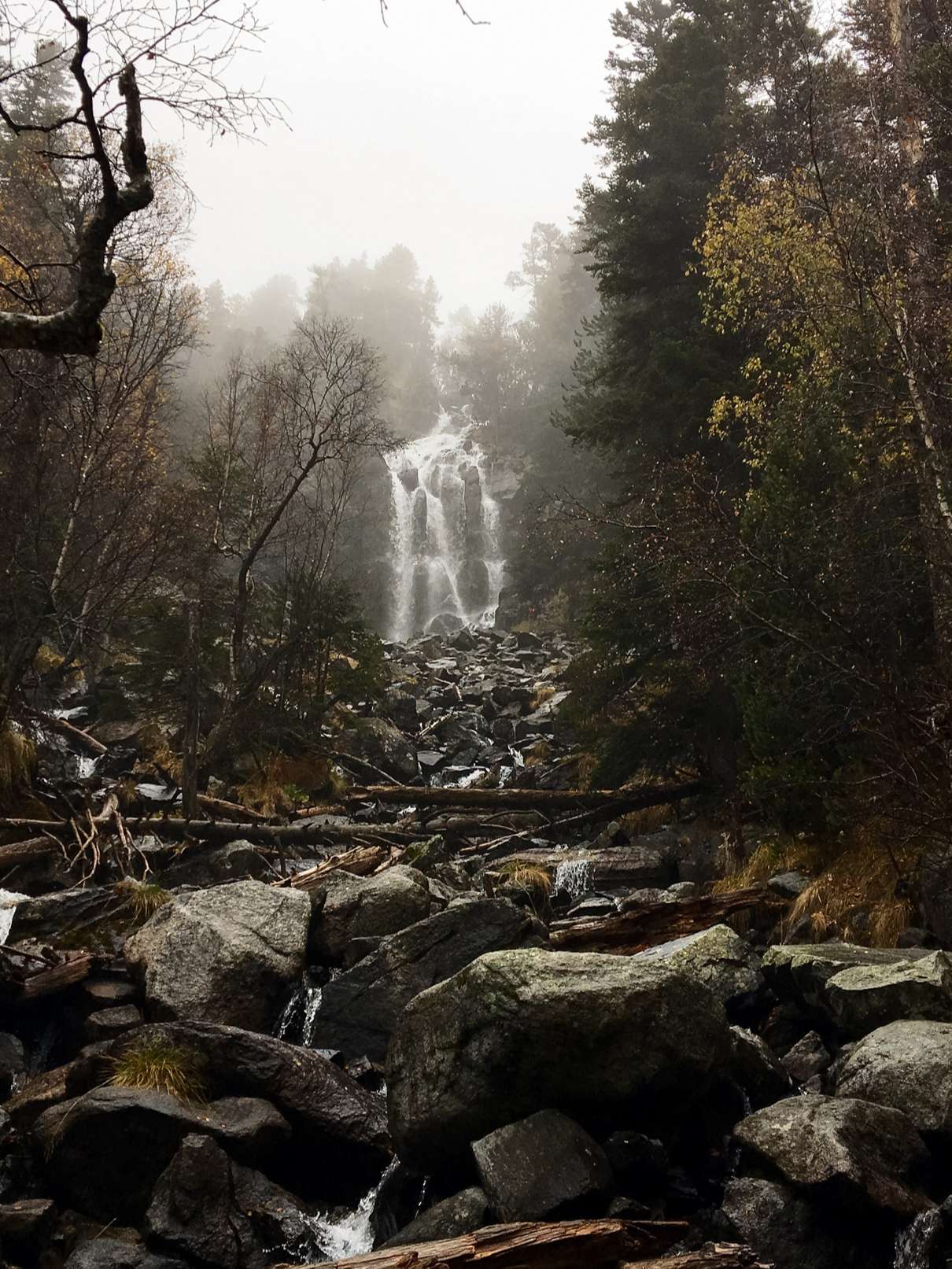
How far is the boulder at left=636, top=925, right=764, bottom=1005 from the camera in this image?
20.9ft

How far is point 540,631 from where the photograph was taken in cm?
3072

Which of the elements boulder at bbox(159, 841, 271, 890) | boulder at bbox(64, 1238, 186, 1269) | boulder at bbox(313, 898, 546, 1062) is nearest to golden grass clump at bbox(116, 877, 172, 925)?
boulder at bbox(159, 841, 271, 890)

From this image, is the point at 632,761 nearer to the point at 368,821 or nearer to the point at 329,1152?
the point at 368,821

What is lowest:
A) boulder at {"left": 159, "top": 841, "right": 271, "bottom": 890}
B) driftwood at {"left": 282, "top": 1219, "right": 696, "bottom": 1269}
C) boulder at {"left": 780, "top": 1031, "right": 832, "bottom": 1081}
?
boulder at {"left": 159, "top": 841, "right": 271, "bottom": 890}

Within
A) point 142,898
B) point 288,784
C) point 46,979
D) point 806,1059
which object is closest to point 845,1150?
point 806,1059

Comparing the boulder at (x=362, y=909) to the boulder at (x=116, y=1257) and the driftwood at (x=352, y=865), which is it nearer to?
the driftwood at (x=352, y=865)

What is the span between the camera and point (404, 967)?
23.1ft

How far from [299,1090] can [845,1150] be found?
3.43 metres

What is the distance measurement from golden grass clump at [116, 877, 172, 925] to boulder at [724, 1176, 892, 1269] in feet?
18.9

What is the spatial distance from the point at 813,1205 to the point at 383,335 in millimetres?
63556

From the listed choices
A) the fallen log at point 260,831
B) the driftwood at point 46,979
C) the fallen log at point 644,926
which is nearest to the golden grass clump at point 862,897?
the fallen log at point 644,926

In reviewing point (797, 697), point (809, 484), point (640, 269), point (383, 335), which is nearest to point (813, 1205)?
point (797, 697)

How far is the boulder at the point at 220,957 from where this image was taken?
6602 mm

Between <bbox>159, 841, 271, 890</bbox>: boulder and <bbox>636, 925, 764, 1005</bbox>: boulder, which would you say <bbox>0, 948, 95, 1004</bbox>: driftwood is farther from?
<bbox>636, 925, 764, 1005</bbox>: boulder
